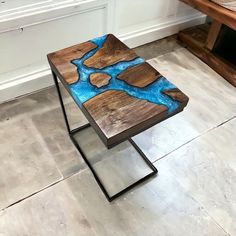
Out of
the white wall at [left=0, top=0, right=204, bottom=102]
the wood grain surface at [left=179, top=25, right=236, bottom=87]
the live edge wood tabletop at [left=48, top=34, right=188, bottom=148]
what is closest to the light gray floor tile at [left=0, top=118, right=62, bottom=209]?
the white wall at [left=0, top=0, right=204, bottom=102]

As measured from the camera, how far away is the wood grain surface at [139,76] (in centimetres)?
99

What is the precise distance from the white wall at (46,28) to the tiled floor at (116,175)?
0.43ft

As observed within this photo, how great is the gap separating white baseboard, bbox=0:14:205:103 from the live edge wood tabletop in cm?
50

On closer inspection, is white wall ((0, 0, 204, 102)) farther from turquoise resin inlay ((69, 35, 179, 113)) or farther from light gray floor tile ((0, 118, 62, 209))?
turquoise resin inlay ((69, 35, 179, 113))

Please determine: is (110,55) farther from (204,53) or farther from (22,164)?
(204,53)

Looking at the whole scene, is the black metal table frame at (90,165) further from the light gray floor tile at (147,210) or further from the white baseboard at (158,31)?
the white baseboard at (158,31)

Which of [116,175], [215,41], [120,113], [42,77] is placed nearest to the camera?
[120,113]

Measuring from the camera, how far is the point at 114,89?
0.97 meters

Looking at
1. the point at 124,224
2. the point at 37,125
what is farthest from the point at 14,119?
the point at 124,224

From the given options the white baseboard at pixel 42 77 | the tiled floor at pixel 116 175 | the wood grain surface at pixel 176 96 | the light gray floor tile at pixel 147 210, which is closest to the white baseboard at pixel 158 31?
the white baseboard at pixel 42 77

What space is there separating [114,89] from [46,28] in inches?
26.9

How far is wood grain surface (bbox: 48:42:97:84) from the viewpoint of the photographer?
100 cm

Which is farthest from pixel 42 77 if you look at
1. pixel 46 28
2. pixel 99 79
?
pixel 99 79

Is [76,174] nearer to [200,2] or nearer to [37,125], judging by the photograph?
[37,125]
